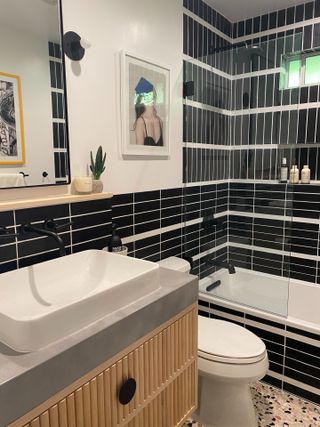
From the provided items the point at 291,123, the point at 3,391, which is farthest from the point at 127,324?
the point at 291,123

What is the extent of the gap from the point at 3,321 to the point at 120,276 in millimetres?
578

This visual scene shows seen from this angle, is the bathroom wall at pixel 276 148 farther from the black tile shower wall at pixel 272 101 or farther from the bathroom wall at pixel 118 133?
the bathroom wall at pixel 118 133

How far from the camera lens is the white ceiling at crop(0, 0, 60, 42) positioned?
126 centimetres

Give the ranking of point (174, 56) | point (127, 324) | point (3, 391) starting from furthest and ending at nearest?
point (174, 56) < point (127, 324) < point (3, 391)

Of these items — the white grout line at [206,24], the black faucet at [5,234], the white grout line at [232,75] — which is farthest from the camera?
the white grout line at [232,75]

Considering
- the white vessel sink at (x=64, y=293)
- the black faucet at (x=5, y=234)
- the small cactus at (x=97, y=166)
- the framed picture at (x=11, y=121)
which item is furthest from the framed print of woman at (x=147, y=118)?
the black faucet at (x=5, y=234)

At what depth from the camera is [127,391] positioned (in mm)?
1024

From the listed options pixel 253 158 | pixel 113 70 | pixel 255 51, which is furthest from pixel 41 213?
pixel 255 51

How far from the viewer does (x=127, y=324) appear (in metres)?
1.01

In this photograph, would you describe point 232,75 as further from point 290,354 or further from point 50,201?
point 290,354

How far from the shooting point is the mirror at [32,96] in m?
1.28

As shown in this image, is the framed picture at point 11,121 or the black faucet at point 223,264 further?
Result: the black faucet at point 223,264

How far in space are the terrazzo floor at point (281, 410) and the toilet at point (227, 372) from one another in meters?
0.14

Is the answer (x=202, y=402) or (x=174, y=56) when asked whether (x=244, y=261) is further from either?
(x=174, y=56)
